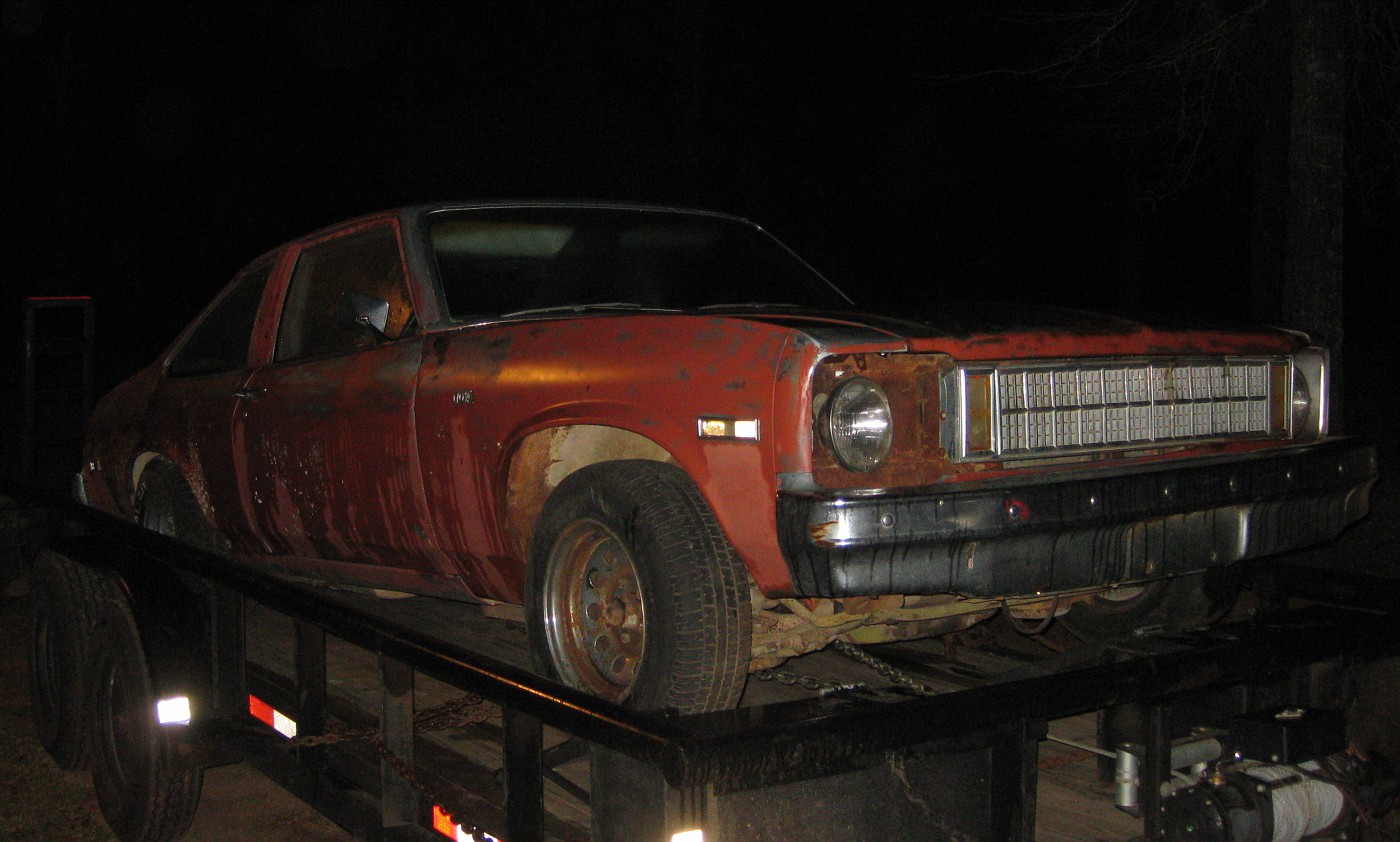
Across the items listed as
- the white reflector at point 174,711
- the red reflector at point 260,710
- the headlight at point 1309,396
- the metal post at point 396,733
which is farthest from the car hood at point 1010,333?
the white reflector at point 174,711

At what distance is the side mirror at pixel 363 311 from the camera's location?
12.4 feet

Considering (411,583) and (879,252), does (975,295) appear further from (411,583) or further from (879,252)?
(411,583)

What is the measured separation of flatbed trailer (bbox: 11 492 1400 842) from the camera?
218cm

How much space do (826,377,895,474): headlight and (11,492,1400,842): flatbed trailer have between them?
0.49m

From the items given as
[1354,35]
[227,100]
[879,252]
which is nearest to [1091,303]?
[879,252]

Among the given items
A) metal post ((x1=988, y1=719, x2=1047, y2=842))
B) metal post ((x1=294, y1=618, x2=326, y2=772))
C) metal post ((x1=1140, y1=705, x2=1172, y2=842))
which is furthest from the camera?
metal post ((x1=294, y1=618, x2=326, y2=772))

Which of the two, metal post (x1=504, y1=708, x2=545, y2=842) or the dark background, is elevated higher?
the dark background

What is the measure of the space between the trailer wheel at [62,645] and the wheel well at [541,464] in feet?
4.19

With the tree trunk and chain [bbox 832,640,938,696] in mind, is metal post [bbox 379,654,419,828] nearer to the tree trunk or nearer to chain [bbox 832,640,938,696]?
chain [bbox 832,640,938,696]

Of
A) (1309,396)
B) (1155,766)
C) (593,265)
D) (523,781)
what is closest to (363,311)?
(593,265)

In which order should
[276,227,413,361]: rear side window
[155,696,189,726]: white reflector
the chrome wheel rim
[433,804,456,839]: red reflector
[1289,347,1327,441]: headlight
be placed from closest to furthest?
[433,804,456,839]: red reflector → the chrome wheel rim → [155,696,189,726]: white reflector → [1289,347,1327,441]: headlight → [276,227,413,361]: rear side window

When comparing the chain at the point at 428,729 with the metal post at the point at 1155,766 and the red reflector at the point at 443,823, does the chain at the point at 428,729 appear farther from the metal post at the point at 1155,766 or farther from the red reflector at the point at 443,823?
the metal post at the point at 1155,766

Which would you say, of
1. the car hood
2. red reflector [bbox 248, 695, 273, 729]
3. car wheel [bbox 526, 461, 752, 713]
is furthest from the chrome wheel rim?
red reflector [bbox 248, 695, 273, 729]

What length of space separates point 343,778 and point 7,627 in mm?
4047
